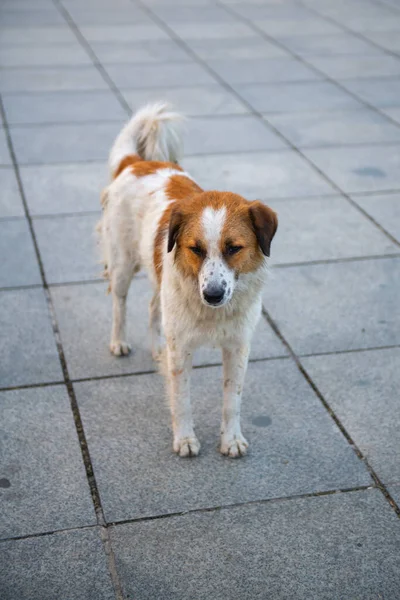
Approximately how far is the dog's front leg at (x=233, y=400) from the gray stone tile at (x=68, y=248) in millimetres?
2000

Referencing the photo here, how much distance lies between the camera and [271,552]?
12.2ft

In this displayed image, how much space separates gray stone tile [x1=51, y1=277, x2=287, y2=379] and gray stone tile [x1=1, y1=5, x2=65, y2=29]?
31.7 feet

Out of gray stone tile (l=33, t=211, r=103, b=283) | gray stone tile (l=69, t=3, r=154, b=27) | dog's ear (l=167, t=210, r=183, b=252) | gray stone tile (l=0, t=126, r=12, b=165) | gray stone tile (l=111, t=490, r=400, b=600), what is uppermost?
dog's ear (l=167, t=210, r=183, b=252)

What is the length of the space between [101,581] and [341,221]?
4549 mm

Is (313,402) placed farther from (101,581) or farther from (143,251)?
(101,581)

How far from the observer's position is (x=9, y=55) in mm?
12109

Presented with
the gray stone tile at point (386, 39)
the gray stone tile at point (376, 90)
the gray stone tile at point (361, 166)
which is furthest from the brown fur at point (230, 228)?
the gray stone tile at point (386, 39)

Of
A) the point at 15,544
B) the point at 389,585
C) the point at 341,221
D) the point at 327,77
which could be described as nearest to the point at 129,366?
the point at 15,544

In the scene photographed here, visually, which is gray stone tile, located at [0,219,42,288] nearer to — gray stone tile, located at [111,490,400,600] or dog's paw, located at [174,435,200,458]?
dog's paw, located at [174,435,200,458]

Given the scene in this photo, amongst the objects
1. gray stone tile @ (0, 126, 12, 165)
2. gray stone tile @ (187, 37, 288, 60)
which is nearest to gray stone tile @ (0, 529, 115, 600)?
gray stone tile @ (0, 126, 12, 165)

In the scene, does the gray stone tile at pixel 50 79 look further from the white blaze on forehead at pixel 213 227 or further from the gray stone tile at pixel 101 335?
the white blaze on forehead at pixel 213 227

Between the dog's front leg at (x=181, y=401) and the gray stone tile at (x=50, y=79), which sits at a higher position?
the dog's front leg at (x=181, y=401)

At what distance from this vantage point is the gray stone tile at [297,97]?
33.1 ft

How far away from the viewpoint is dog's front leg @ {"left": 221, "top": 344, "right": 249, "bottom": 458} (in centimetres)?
432
